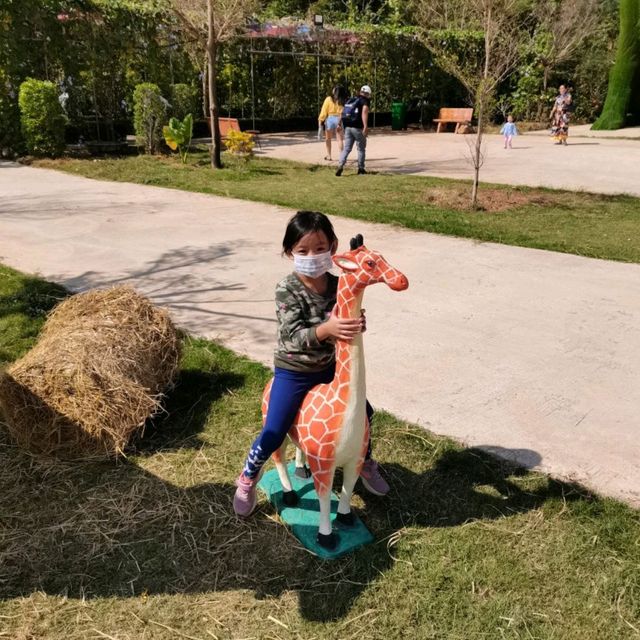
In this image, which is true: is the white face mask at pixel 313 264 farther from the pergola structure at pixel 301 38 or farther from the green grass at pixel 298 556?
the pergola structure at pixel 301 38

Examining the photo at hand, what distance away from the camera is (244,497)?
315cm

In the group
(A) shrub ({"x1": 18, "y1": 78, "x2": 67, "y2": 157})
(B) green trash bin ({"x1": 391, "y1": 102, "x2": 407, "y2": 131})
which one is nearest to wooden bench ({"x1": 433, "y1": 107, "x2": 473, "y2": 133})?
(B) green trash bin ({"x1": 391, "y1": 102, "x2": 407, "y2": 131})

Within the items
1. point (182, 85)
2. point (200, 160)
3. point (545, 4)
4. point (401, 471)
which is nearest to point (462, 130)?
point (545, 4)

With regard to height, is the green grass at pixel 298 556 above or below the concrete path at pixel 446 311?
below

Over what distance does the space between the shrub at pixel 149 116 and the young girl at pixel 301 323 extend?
1359cm


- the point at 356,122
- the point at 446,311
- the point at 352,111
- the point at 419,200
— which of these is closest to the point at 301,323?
the point at 446,311

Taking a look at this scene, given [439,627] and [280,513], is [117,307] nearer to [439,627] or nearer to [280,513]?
[280,513]

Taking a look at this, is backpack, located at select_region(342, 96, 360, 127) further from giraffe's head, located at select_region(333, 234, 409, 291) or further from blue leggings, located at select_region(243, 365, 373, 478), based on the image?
giraffe's head, located at select_region(333, 234, 409, 291)

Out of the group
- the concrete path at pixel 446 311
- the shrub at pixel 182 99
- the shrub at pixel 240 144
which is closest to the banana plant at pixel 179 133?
the shrub at pixel 240 144

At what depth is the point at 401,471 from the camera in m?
3.58

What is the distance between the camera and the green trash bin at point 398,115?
2400 cm

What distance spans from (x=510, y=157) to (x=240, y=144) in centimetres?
687

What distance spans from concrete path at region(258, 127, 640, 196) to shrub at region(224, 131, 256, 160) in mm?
1781

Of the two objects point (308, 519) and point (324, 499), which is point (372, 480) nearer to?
point (308, 519)
